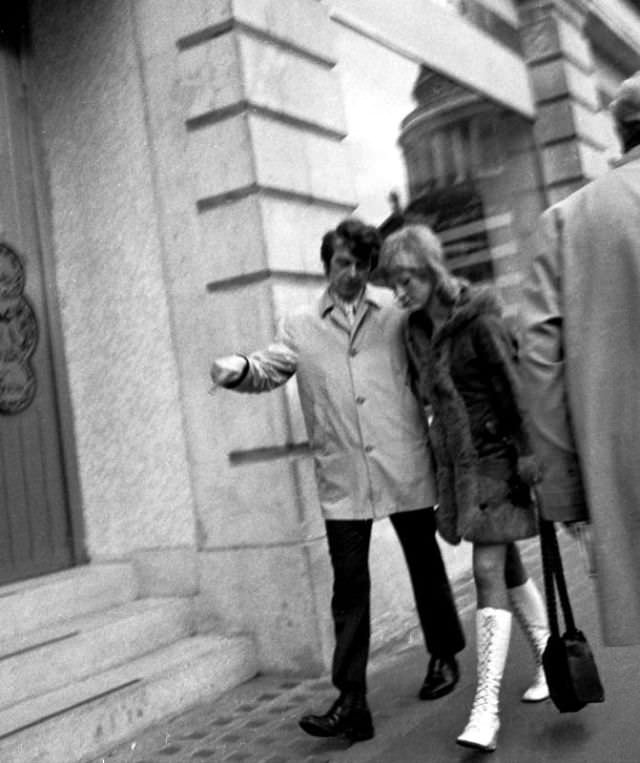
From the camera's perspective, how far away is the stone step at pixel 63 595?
170 inches

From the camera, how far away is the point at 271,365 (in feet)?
12.7

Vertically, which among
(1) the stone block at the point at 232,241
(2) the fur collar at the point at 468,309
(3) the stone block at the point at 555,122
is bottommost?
(2) the fur collar at the point at 468,309

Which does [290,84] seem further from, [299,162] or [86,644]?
[86,644]

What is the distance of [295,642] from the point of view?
180 inches

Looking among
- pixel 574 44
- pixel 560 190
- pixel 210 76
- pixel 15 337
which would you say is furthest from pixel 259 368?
pixel 574 44

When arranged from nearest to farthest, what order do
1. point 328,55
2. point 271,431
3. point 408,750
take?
point 408,750 < point 271,431 < point 328,55

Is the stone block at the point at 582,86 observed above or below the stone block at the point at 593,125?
above

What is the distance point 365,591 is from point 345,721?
19.1 inches

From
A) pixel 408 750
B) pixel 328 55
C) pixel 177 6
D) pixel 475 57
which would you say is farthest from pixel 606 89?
pixel 408 750

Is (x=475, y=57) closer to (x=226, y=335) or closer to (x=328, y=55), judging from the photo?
(x=328, y=55)

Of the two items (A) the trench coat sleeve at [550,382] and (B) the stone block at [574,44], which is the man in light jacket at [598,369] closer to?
(A) the trench coat sleeve at [550,382]

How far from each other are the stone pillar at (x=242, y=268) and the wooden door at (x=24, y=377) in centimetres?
73

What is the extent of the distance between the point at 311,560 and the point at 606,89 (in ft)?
25.0

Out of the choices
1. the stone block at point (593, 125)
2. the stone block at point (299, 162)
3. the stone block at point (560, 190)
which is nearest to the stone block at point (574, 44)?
the stone block at point (593, 125)
